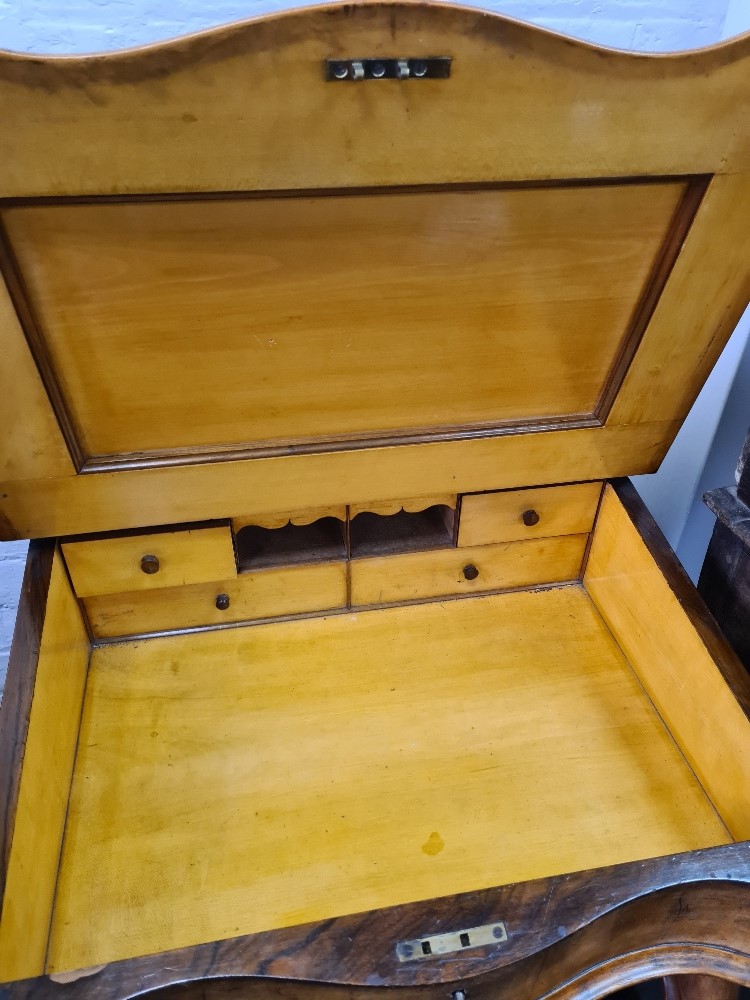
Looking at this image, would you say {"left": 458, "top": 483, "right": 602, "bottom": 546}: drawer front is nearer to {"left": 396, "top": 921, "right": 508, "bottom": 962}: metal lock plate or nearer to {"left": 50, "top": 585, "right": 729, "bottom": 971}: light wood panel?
{"left": 50, "top": 585, "right": 729, "bottom": 971}: light wood panel

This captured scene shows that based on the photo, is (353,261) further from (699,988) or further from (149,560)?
(699,988)

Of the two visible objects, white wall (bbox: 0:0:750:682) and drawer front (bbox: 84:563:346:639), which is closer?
white wall (bbox: 0:0:750:682)

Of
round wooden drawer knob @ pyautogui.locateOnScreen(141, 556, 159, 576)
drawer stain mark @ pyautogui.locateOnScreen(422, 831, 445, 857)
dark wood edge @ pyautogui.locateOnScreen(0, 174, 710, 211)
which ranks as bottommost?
drawer stain mark @ pyautogui.locateOnScreen(422, 831, 445, 857)

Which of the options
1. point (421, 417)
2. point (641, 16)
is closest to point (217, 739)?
point (421, 417)

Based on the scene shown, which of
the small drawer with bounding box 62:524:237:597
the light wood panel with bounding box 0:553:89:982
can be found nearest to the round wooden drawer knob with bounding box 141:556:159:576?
the small drawer with bounding box 62:524:237:597

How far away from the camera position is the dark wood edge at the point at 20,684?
0.73 meters

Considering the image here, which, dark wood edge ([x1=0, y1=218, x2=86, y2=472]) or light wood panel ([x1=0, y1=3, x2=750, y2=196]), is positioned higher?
dark wood edge ([x1=0, y1=218, x2=86, y2=472])

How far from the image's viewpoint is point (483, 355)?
3.14 feet

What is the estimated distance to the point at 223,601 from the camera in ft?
3.92

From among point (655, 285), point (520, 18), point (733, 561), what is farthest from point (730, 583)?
point (520, 18)

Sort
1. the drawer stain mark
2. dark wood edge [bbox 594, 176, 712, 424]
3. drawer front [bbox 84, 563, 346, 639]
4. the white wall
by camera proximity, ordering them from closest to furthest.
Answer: dark wood edge [bbox 594, 176, 712, 424] < the drawer stain mark < the white wall < drawer front [bbox 84, 563, 346, 639]

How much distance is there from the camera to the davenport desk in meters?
0.64

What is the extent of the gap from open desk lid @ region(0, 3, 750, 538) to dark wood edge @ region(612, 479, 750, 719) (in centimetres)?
7

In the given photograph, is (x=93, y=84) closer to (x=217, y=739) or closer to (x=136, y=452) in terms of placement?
(x=136, y=452)
